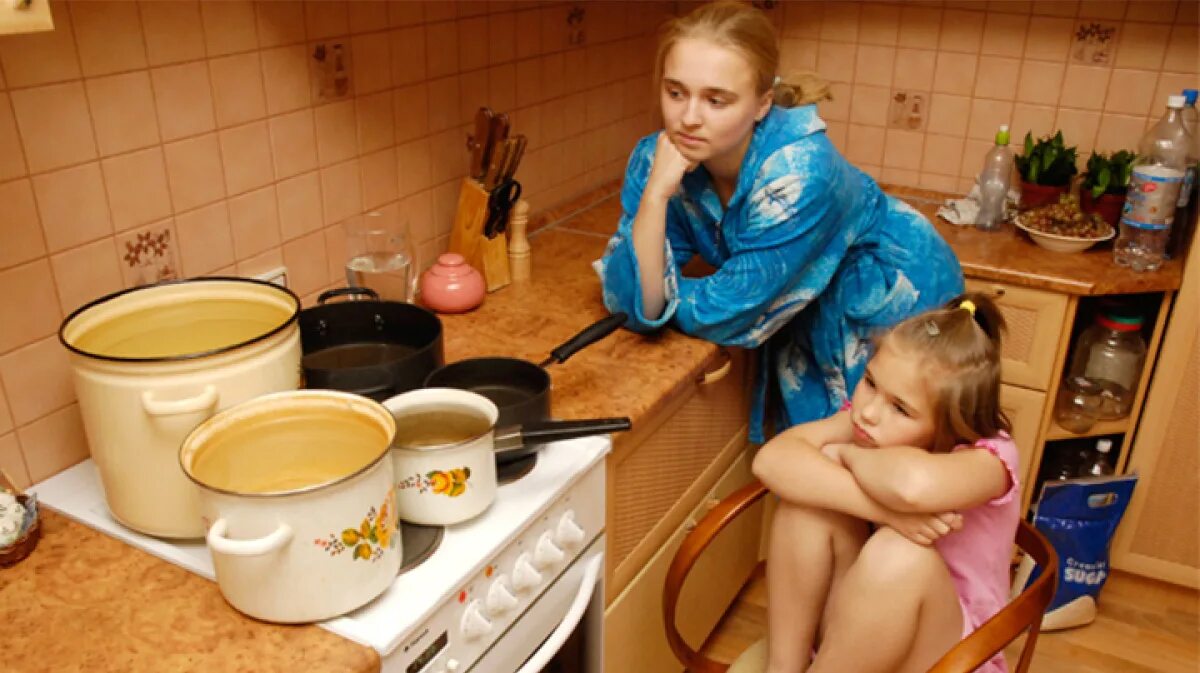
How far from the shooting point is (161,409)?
97 cm

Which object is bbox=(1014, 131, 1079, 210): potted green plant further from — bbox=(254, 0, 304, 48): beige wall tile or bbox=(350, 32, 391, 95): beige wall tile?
bbox=(254, 0, 304, 48): beige wall tile

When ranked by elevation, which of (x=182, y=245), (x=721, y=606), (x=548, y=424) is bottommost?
(x=721, y=606)

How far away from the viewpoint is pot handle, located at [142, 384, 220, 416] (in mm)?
966

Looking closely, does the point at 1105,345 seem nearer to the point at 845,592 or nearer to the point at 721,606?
the point at 721,606

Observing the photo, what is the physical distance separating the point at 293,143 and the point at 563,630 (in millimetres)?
841

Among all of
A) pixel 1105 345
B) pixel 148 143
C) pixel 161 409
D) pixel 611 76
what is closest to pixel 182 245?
pixel 148 143

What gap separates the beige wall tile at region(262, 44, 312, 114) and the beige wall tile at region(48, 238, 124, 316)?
1.08 ft

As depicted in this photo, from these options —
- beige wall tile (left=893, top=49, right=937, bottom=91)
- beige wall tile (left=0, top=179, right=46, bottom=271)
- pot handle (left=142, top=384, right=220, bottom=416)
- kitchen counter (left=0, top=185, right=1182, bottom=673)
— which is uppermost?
beige wall tile (left=893, top=49, right=937, bottom=91)

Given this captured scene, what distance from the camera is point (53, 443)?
47.8 inches

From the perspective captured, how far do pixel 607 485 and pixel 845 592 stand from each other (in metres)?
0.36

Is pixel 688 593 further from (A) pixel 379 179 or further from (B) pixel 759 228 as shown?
(A) pixel 379 179

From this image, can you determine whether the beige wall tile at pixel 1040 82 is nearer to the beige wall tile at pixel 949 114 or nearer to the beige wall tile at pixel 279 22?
the beige wall tile at pixel 949 114

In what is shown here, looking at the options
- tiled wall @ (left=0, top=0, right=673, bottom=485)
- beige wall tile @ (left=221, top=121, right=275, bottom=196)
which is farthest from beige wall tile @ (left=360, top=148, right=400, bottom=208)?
beige wall tile @ (left=221, top=121, right=275, bottom=196)

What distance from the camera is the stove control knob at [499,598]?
1.10 metres
